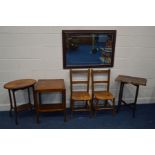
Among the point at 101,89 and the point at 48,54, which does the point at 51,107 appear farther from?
the point at 101,89

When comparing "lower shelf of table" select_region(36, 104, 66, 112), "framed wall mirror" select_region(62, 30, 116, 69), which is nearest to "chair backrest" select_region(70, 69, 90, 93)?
"framed wall mirror" select_region(62, 30, 116, 69)

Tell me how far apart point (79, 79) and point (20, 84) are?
112cm

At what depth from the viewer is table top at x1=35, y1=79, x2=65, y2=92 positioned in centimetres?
296

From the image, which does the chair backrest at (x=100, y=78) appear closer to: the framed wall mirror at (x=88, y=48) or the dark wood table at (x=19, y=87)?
the framed wall mirror at (x=88, y=48)

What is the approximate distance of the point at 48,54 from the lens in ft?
11.0

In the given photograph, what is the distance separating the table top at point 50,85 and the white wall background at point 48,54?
14 centimetres

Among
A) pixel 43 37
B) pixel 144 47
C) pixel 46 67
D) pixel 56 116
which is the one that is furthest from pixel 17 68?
pixel 144 47

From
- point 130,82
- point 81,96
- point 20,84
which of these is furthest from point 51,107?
point 130,82

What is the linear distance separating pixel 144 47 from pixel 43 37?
1939 millimetres

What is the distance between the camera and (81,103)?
12.3ft

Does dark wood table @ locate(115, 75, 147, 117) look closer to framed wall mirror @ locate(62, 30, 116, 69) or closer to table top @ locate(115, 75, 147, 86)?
table top @ locate(115, 75, 147, 86)

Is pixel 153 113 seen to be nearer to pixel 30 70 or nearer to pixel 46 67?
pixel 46 67

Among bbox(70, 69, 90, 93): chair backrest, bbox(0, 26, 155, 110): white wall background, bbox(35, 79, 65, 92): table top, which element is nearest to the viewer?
bbox(35, 79, 65, 92): table top

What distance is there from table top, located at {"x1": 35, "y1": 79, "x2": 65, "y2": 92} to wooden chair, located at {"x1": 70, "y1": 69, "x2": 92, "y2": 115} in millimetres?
277
